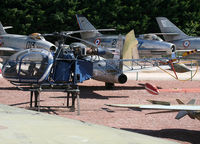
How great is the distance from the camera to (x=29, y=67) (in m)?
12.6

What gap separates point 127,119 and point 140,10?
34.1 m

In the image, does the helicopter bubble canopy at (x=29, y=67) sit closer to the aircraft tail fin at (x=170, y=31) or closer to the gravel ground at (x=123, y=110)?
the gravel ground at (x=123, y=110)

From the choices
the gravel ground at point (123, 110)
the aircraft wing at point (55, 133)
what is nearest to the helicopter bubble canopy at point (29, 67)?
the gravel ground at point (123, 110)

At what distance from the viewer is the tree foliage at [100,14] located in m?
41.7

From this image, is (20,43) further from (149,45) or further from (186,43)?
(186,43)

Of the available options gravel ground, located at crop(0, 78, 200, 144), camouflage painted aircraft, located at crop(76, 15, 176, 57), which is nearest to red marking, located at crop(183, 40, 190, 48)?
camouflage painted aircraft, located at crop(76, 15, 176, 57)

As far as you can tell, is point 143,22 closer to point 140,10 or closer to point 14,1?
point 140,10

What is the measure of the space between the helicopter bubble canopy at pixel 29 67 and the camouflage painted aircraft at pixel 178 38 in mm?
21748

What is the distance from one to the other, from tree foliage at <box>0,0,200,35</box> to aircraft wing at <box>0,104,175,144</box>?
127ft

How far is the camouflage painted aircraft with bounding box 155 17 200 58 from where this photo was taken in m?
33.6

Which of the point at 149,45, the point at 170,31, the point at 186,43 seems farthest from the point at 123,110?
the point at 170,31

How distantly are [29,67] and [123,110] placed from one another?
3.50 metres

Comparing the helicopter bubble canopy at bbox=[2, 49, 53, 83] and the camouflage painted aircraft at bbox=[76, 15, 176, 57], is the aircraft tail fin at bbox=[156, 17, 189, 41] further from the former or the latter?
the helicopter bubble canopy at bbox=[2, 49, 53, 83]

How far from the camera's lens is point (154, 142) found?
3010 mm
